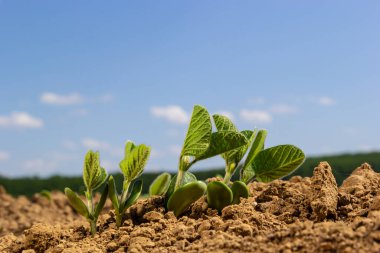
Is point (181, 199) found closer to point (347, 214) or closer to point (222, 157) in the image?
point (222, 157)

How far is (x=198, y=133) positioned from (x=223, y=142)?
5.7 inches

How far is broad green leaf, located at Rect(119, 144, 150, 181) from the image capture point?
9.66 feet

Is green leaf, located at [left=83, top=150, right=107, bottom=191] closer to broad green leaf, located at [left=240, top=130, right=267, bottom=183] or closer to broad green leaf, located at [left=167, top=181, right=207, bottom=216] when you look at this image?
broad green leaf, located at [left=167, top=181, right=207, bottom=216]

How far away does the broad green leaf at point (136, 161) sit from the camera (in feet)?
9.66

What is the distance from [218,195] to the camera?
2.90 m

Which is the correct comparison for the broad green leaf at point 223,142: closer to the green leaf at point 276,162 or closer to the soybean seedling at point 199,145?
the soybean seedling at point 199,145

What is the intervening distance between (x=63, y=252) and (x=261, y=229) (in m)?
1.03

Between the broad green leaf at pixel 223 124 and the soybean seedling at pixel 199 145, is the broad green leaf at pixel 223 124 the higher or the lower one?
the higher one

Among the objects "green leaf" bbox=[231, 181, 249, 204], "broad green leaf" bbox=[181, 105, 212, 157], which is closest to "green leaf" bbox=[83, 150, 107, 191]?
"broad green leaf" bbox=[181, 105, 212, 157]

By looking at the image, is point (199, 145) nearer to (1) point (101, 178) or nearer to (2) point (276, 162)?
(2) point (276, 162)

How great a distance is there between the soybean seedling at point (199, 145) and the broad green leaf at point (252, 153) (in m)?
0.28

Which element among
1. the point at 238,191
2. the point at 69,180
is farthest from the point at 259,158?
the point at 69,180

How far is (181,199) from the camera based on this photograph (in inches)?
114

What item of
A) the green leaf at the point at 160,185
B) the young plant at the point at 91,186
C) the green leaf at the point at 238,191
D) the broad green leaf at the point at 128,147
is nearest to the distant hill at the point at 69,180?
the green leaf at the point at 160,185
